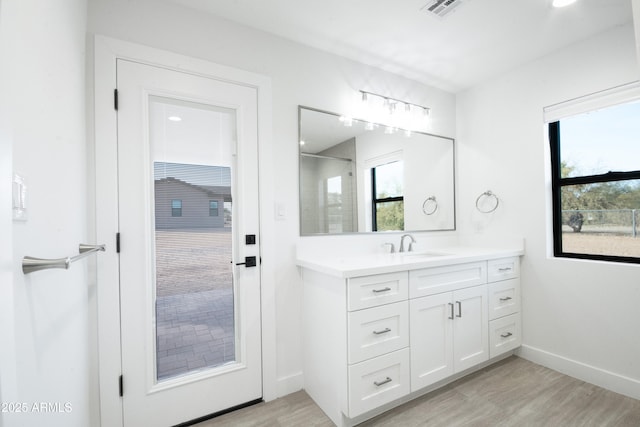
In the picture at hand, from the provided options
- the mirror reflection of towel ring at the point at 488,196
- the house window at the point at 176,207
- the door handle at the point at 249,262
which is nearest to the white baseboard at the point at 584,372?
the mirror reflection of towel ring at the point at 488,196

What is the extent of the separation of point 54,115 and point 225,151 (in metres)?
0.93

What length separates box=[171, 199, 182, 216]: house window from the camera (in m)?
1.72

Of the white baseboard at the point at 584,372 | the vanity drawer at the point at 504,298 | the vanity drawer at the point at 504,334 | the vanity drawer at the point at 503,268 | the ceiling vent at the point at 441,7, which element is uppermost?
the ceiling vent at the point at 441,7

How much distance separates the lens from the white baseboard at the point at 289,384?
1952mm

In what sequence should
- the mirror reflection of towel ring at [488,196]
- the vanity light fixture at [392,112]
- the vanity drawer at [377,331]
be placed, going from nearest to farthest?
1. the vanity drawer at [377,331]
2. the vanity light fixture at [392,112]
3. the mirror reflection of towel ring at [488,196]

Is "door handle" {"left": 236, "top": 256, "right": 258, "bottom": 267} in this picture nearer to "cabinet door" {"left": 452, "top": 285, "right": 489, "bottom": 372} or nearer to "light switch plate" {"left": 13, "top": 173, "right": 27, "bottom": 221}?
"light switch plate" {"left": 13, "top": 173, "right": 27, "bottom": 221}

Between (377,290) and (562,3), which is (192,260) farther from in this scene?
(562,3)

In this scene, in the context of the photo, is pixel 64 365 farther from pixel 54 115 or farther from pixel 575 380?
pixel 575 380

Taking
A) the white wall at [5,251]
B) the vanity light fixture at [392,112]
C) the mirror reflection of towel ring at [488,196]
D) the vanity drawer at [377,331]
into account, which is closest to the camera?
the white wall at [5,251]

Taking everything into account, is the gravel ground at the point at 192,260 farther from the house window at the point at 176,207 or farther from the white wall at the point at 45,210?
the white wall at the point at 45,210

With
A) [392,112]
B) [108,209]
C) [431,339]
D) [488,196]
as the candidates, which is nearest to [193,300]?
[108,209]

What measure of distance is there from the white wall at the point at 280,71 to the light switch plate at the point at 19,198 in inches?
49.7

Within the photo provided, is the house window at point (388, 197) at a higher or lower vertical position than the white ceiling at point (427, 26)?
lower

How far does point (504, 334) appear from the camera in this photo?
7.63ft
